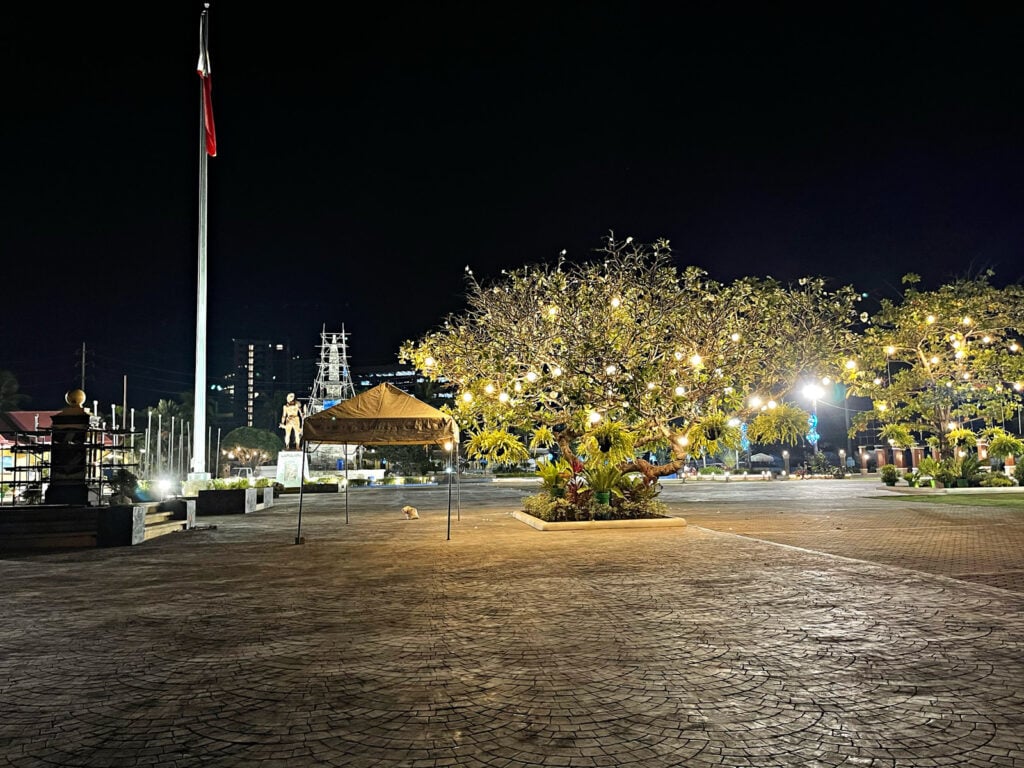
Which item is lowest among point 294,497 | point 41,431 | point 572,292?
point 294,497

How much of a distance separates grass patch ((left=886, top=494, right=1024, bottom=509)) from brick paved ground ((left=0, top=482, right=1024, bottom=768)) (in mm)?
14036

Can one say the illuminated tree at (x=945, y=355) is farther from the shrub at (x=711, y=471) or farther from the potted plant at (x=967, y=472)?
the shrub at (x=711, y=471)

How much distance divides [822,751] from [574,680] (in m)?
1.87

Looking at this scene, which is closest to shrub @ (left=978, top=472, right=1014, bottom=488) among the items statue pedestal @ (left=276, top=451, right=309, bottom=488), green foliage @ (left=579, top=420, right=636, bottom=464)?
green foliage @ (left=579, top=420, right=636, bottom=464)

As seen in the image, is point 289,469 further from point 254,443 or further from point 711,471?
point 711,471

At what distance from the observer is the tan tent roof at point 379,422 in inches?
611

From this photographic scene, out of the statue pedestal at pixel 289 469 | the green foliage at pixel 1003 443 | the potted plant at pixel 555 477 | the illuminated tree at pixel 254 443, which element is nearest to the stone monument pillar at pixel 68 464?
the potted plant at pixel 555 477

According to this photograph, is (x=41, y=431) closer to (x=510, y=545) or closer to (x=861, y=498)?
(x=510, y=545)

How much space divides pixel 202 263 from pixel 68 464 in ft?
44.9

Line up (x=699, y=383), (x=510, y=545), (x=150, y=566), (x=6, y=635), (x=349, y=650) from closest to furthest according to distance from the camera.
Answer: (x=349, y=650), (x=6, y=635), (x=150, y=566), (x=510, y=545), (x=699, y=383)

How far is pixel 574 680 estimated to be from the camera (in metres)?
5.50

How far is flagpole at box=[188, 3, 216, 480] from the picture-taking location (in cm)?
2672

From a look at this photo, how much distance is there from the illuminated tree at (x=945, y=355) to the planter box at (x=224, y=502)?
22.7m

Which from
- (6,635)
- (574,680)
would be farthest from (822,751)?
(6,635)
